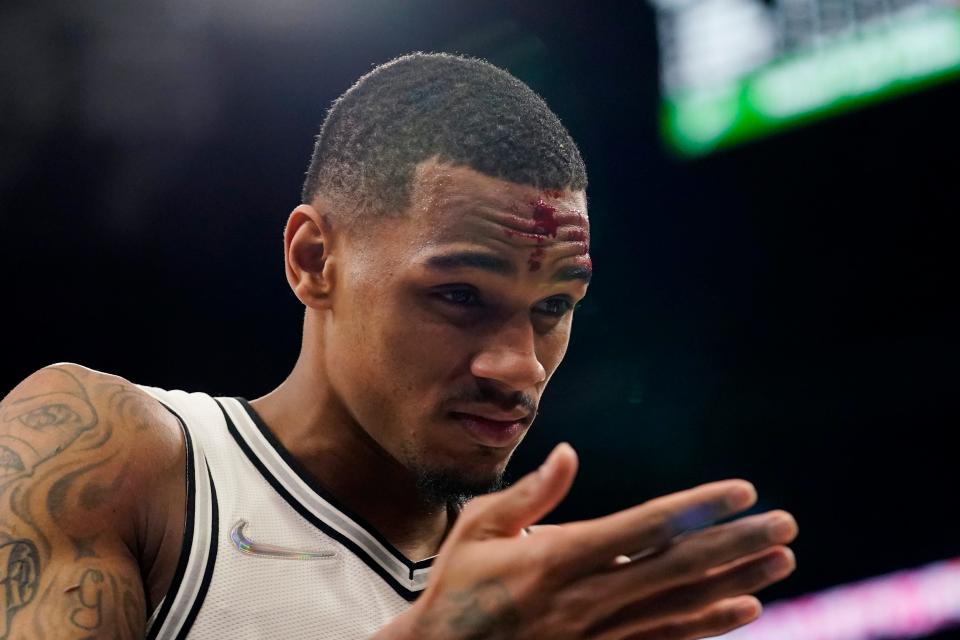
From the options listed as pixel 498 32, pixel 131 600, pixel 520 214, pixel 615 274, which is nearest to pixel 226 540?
pixel 131 600

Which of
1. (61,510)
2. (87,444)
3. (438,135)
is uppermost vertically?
(438,135)

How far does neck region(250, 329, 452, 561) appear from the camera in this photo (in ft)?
6.97

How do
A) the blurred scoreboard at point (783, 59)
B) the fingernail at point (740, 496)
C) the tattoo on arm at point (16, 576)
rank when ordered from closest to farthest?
1. the fingernail at point (740, 496)
2. the tattoo on arm at point (16, 576)
3. the blurred scoreboard at point (783, 59)

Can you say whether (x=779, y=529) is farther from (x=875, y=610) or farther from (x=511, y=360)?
(x=875, y=610)

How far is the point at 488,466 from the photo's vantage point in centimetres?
201

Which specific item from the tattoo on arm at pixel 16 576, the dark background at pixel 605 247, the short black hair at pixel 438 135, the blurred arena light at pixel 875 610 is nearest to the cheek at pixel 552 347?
the short black hair at pixel 438 135

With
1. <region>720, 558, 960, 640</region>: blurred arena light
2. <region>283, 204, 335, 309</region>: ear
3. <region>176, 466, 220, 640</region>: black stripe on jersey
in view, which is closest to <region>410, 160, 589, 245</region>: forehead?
<region>283, 204, 335, 309</region>: ear

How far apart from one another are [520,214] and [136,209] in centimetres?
287

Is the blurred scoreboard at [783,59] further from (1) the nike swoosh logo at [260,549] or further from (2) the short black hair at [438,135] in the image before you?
(1) the nike swoosh logo at [260,549]

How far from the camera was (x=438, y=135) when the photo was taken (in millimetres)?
2105

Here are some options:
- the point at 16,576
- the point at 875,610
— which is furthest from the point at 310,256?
Answer: the point at 875,610

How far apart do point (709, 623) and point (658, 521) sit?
29 centimetres

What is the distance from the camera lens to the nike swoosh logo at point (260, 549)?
1897mm

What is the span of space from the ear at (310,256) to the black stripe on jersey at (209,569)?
463 millimetres
